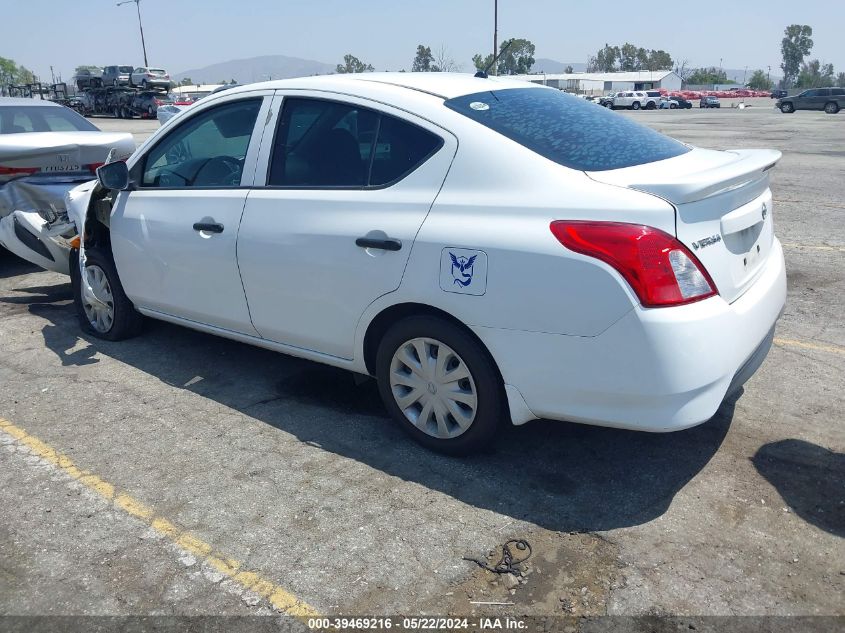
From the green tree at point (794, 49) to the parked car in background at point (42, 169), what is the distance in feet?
595

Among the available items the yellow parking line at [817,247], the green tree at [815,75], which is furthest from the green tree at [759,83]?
the yellow parking line at [817,247]

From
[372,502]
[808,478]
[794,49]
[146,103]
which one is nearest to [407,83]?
[372,502]

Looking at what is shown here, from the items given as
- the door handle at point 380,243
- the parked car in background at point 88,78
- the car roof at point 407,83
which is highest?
the parked car in background at point 88,78

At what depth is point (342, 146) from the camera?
3.74m

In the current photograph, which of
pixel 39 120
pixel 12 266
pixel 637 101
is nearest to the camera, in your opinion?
pixel 12 266

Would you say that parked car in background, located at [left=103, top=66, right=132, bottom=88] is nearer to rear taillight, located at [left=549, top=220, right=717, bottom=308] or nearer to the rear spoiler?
the rear spoiler

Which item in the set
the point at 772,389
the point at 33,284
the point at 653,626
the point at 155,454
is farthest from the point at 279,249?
the point at 33,284

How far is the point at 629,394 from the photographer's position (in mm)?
2891

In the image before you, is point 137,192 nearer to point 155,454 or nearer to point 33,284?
point 155,454

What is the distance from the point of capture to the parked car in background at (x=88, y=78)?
46.1 meters

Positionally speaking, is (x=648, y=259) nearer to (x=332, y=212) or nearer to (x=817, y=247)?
(x=332, y=212)

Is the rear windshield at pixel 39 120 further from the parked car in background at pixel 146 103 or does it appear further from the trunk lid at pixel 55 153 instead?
the parked car in background at pixel 146 103

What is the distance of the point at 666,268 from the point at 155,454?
8.52 feet

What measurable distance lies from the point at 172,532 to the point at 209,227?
1.78m
